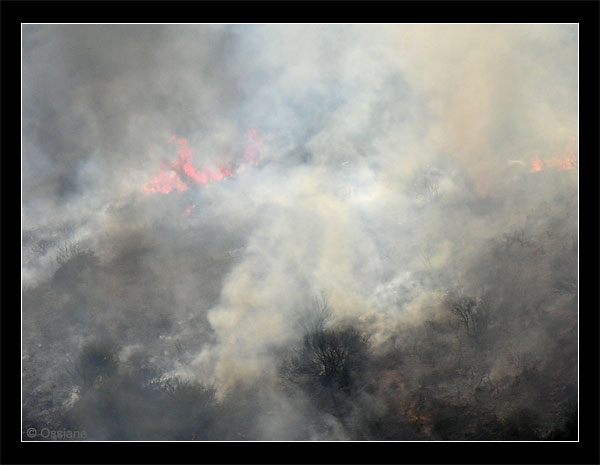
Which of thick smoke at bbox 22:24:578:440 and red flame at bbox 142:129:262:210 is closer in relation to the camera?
thick smoke at bbox 22:24:578:440

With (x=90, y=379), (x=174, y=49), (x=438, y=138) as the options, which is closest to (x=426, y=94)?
(x=438, y=138)

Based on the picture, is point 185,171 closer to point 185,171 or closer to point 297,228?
point 185,171

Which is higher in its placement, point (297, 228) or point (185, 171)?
point (185, 171)

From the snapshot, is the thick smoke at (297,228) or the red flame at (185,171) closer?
the thick smoke at (297,228)

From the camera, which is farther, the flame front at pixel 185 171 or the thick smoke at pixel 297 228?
the flame front at pixel 185 171

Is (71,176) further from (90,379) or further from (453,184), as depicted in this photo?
(453,184)

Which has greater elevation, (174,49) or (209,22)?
(209,22)

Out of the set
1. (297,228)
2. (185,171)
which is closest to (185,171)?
(185,171)

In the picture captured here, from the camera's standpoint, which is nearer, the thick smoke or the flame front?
the thick smoke
